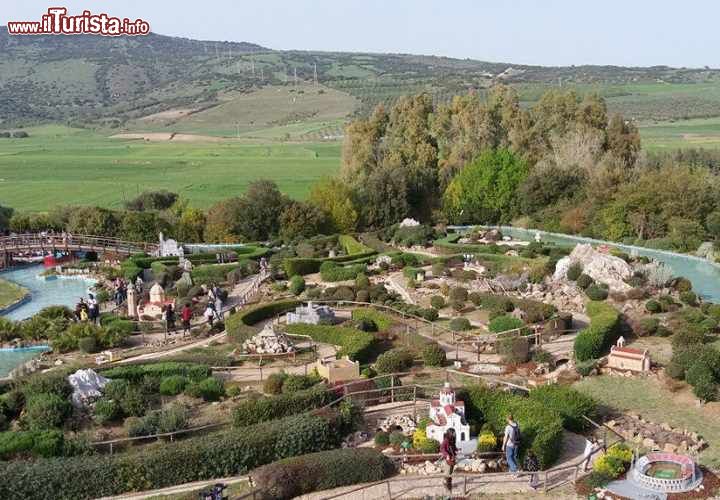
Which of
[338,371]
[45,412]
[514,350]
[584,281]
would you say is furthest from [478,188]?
[45,412]

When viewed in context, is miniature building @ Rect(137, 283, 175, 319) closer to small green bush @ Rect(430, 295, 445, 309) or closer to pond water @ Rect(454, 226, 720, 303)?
small green bush @ Rect(430, 295, 445, 309)

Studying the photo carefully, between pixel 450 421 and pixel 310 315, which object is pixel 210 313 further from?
pixel 450 421

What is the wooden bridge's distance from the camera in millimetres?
56875

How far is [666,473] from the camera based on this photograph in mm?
21031

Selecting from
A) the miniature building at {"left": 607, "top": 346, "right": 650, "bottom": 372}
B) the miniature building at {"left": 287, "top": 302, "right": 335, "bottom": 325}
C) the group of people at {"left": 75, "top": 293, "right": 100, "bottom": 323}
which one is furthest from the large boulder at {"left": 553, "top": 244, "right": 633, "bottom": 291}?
the group of people at {"left": 75, "top": 293, "right": 100, "bottom": 323}

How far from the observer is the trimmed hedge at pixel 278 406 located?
78.5ft

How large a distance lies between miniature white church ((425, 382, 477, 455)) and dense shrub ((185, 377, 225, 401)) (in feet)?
25.8

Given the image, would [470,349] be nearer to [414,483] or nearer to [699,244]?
[414,483]

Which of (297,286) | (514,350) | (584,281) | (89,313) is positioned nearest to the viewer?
(514,350)

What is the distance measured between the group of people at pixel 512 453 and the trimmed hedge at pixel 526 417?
35cm

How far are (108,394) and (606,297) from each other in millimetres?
24295

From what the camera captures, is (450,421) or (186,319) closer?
(450,421)

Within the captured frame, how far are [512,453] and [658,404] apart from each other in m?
7.95

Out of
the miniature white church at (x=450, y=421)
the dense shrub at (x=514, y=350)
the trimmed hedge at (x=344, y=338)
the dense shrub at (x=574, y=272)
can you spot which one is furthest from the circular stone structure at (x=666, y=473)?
the dense shrub at (x=574, y=272)
